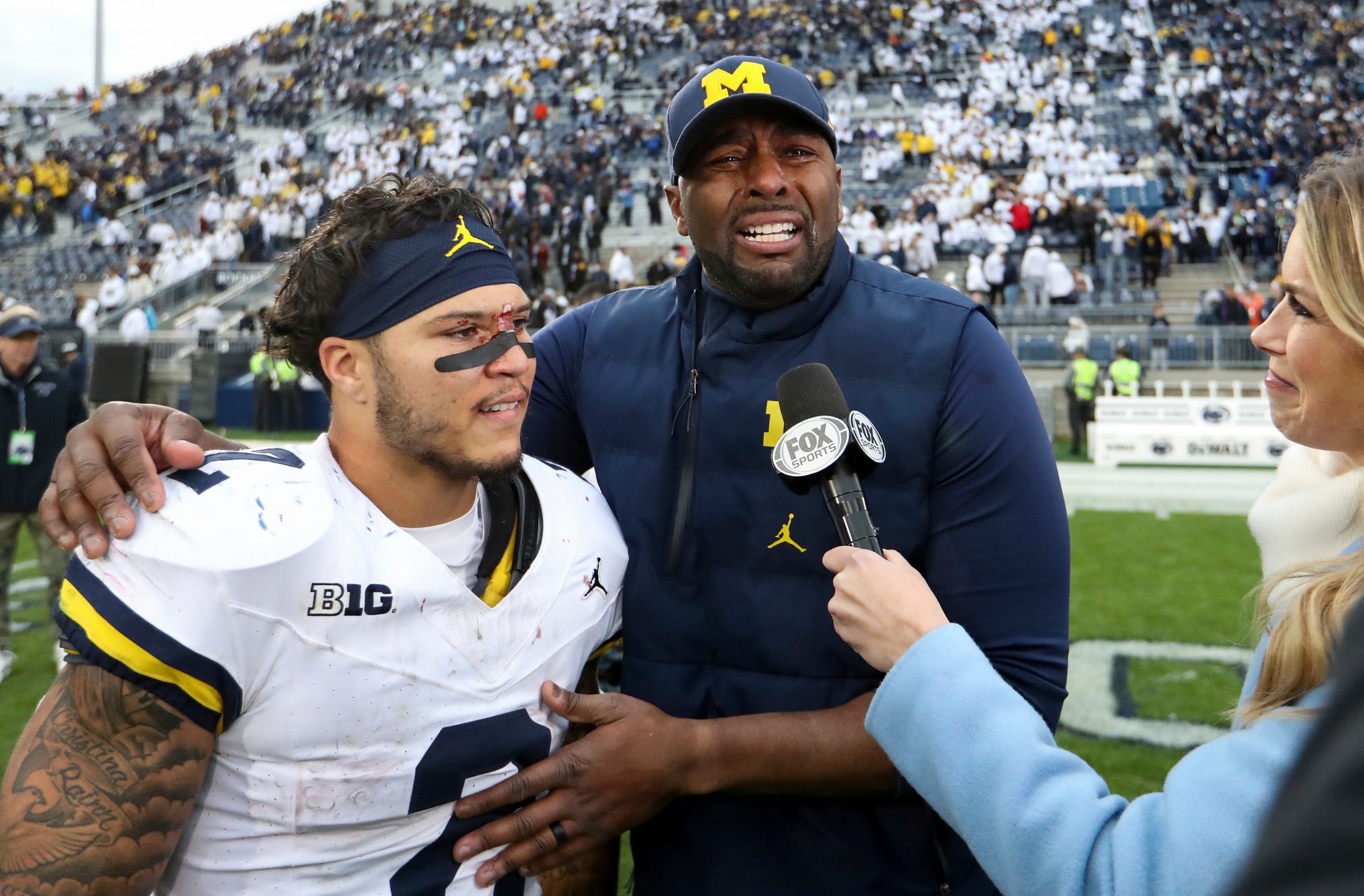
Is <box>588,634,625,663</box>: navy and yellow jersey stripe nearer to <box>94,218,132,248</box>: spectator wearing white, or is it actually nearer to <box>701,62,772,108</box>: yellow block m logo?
<box>701,62,772,108</box>: yellow block m logo

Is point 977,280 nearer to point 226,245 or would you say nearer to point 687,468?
point 226,245

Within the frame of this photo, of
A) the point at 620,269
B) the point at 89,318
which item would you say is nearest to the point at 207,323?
the point at 89,318

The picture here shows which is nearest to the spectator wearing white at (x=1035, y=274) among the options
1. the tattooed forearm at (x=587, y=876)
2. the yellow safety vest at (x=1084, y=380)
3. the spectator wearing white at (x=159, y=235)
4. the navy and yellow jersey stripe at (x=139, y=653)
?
the yellow safety vest at (x=1084, y=380)

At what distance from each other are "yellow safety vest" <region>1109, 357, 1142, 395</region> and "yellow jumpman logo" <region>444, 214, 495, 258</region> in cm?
1442

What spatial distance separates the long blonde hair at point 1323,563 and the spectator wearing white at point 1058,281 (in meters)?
16.6

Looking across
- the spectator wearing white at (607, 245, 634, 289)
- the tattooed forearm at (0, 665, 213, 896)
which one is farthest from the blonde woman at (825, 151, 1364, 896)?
the spectator wearing white at (607, 245, 634, 289)

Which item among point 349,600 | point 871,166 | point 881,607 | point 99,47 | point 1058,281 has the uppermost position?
point 99,47

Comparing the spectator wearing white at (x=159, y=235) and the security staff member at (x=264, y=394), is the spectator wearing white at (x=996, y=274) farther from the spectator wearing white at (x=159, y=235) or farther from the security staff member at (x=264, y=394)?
the spectator wearing white at (x=159, y=235)

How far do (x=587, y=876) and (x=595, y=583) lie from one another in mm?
601

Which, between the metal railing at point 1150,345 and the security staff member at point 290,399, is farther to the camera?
the security staff member at point 290,399

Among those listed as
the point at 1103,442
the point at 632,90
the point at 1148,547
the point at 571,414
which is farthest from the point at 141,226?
the point at 571,414

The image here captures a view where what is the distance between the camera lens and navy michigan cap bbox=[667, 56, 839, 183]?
212 cm

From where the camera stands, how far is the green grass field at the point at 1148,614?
4.77m

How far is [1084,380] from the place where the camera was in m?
14.3
